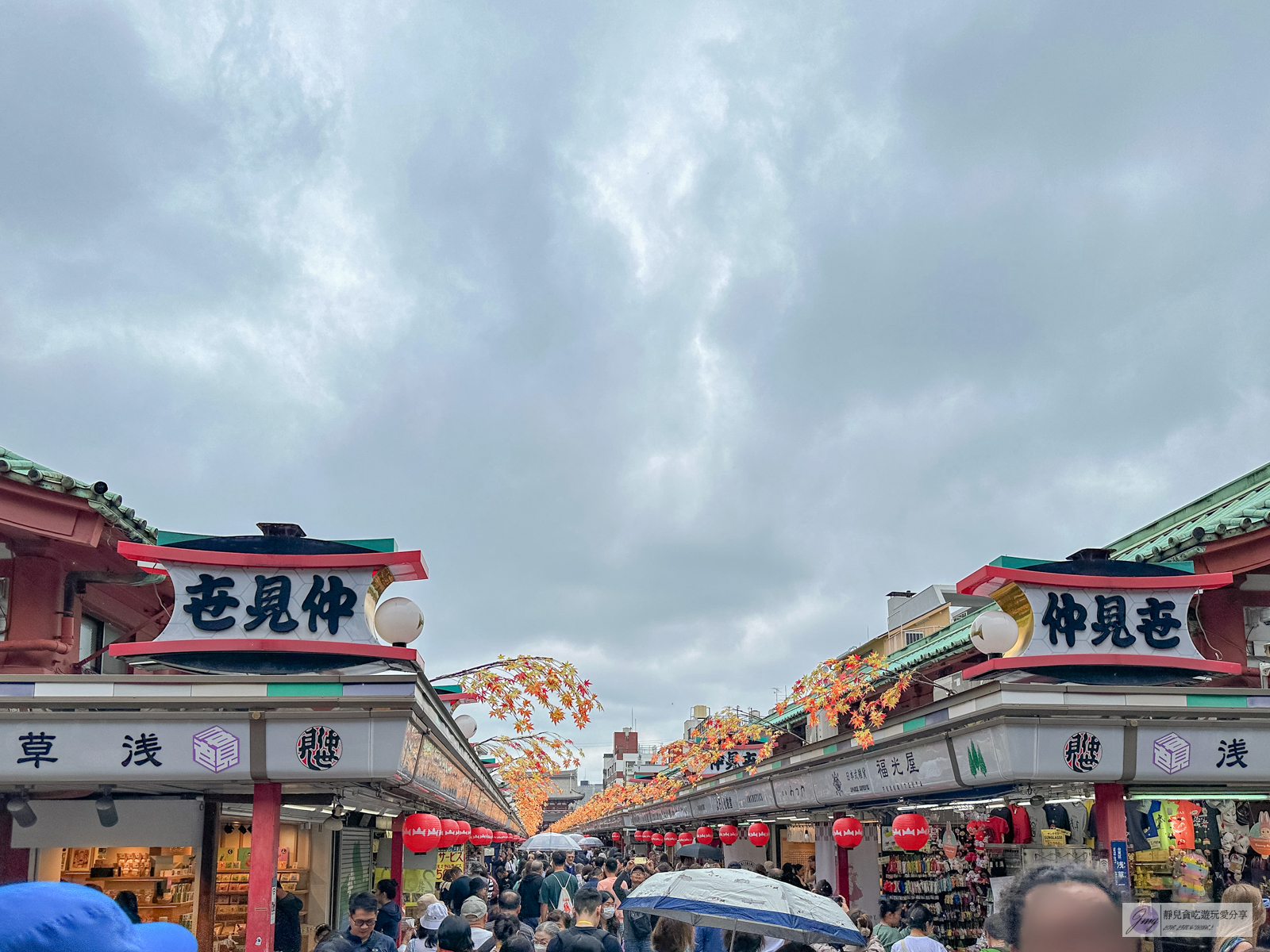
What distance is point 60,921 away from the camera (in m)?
2.18

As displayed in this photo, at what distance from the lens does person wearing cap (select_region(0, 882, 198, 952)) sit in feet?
7.06

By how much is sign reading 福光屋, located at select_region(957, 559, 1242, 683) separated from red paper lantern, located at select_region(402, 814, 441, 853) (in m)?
9.22

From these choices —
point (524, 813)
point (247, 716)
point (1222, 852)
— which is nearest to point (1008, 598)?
point (1222, 852)

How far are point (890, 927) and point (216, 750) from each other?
26.5ft

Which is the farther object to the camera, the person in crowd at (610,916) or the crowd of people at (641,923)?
the person in crowd at (610,916)

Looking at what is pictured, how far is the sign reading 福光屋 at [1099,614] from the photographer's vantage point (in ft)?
41.4

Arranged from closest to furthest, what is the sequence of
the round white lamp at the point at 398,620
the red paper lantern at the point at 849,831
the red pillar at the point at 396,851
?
the round white lamp at the point at 398,620, the red paper lantern at the point at 849,831, the red pillar at the point at 396,851

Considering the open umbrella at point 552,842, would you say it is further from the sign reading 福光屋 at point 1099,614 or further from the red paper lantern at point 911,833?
the sign reading 福光屋 at point 1099,614

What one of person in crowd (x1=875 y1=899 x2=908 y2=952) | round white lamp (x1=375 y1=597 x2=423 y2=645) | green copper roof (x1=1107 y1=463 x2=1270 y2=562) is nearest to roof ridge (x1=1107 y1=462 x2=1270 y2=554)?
green copper roof (x1=1107 y1=463 x2=1270 y2=562)

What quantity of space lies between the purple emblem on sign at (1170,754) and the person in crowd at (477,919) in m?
7.94

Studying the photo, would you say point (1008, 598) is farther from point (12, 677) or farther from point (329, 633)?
point (12, 677)

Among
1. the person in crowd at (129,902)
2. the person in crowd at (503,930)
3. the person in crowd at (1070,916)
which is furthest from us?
the person in crowd at (129,902)

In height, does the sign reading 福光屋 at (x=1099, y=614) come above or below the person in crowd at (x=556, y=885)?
above

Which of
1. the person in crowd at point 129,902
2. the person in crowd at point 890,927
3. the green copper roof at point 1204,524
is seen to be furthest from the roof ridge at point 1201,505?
the person in crowd at point 129,902
